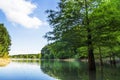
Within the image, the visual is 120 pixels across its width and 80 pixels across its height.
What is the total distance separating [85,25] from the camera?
24047 millimetres

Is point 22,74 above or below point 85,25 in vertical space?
below

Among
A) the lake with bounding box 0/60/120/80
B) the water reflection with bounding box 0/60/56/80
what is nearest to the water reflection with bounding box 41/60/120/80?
the lake with bounding box 0/60/120/80

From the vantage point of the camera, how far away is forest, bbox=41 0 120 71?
922 inches

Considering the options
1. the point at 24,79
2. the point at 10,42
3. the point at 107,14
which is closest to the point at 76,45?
the point at 107,14

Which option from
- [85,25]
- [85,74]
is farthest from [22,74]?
[85,25]

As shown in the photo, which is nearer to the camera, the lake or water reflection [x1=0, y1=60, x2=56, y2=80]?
the lake

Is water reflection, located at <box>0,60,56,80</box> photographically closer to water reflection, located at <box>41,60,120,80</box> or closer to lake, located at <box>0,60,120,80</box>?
lake, located at <box>0,60,120,80</box>

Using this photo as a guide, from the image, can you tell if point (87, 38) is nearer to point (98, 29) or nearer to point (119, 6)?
point (98, 29)

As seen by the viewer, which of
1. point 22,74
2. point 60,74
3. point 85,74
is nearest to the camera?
point 85,74

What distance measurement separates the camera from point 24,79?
59.7ft

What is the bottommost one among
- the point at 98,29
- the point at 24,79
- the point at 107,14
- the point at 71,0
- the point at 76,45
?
the point at 24,79

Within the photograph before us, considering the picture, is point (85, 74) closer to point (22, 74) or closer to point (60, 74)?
point (60, 74)

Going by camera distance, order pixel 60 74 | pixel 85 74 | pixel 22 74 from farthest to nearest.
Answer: pixel 22 74
pixel 60 74
pixel 85 74

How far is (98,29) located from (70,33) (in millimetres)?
2862
